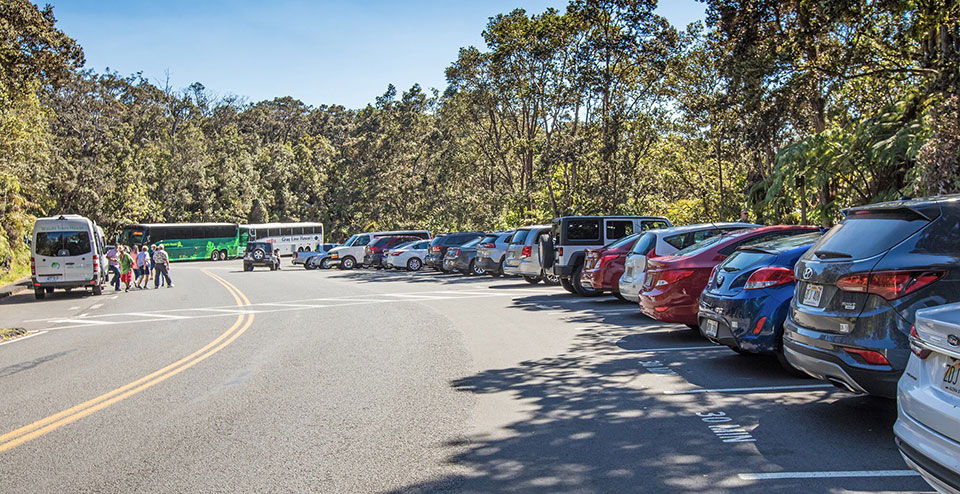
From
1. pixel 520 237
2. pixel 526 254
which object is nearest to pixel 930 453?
pixel 526 254

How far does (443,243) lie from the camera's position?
103ft

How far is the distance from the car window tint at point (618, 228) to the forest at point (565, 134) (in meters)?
4.54

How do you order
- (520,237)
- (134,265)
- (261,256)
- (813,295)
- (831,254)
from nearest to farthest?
(831,254)
(813,295)
(520,237)
(134,265)
(261,256)

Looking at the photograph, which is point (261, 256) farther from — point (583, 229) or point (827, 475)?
point (827, 475)

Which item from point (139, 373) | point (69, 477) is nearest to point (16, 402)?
point (139, 373)

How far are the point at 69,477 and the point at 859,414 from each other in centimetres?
613

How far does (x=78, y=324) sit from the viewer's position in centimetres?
1523

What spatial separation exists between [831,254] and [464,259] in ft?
74.4

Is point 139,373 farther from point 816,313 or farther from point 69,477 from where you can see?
point 816,313

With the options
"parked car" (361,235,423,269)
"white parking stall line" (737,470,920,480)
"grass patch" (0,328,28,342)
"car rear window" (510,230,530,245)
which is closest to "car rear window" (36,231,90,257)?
"grass patch" (0,328,28,342)

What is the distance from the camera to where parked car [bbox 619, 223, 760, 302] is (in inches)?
475

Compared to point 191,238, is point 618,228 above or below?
below

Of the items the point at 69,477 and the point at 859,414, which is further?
the point at 859,414

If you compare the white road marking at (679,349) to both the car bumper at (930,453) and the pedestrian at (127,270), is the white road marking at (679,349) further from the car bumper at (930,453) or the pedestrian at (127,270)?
the pedestrian at (127,270)
